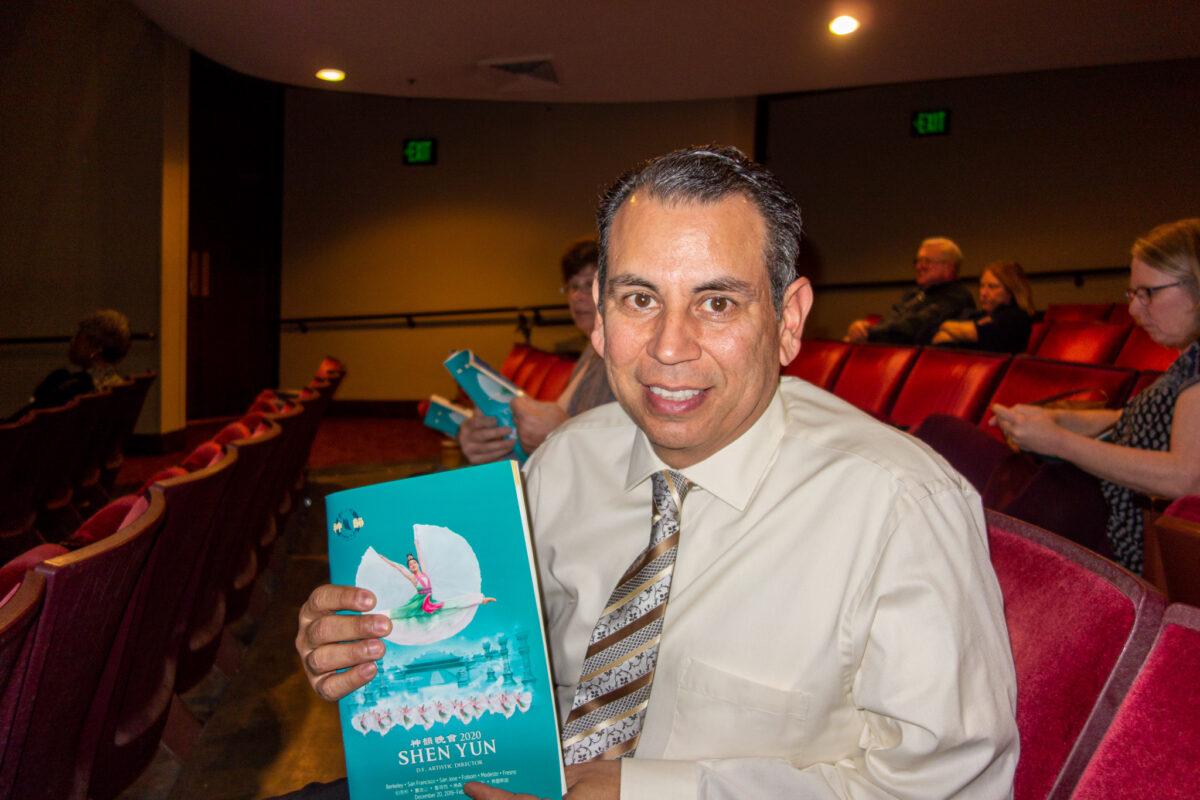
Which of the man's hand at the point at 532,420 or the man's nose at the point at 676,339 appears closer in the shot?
the man's nose at the point at 676,339

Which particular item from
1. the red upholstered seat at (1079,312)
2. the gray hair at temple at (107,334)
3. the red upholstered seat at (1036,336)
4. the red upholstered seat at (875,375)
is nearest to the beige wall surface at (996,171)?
the red upholstered seat at (1079,312)

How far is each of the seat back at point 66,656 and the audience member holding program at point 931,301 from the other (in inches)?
190

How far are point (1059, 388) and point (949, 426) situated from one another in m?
1.43

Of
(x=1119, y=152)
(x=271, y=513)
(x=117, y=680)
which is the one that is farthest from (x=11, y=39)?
(x=1119, y=152)

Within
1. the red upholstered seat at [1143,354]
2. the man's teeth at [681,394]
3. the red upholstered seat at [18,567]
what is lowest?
the red upholstered seat at [18,567]

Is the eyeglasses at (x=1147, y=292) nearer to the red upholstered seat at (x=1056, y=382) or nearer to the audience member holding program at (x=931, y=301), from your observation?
the red upholstered seat at (x=1056, y=382)

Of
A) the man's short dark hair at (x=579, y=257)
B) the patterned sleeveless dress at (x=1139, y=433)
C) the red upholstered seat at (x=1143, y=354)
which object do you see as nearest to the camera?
the patterned sleeveless dress at (x=1139, y=433)

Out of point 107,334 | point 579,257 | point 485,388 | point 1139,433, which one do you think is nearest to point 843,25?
point 579,257

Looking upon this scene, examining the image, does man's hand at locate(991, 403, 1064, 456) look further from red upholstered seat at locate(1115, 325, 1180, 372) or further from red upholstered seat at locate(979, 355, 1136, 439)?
red upholstered seat at locate(1115, 325, 1180, 372)

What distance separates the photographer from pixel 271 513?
142 inches

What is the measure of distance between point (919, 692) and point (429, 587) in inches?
20.4

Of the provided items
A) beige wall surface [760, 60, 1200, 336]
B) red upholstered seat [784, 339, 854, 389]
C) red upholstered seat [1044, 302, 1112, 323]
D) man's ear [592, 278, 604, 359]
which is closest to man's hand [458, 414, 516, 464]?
man's ear [592, 278, 604, 359]

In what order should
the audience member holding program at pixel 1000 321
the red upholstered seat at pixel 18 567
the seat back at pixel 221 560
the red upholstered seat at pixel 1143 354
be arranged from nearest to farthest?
the red upholstered seat at pixel 18 567
the seat back at pixel 221 560
the red upholstered seat at pixel 1143 354
the audience member holding program at pixel 1000 321

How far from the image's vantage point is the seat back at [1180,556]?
1.06m
